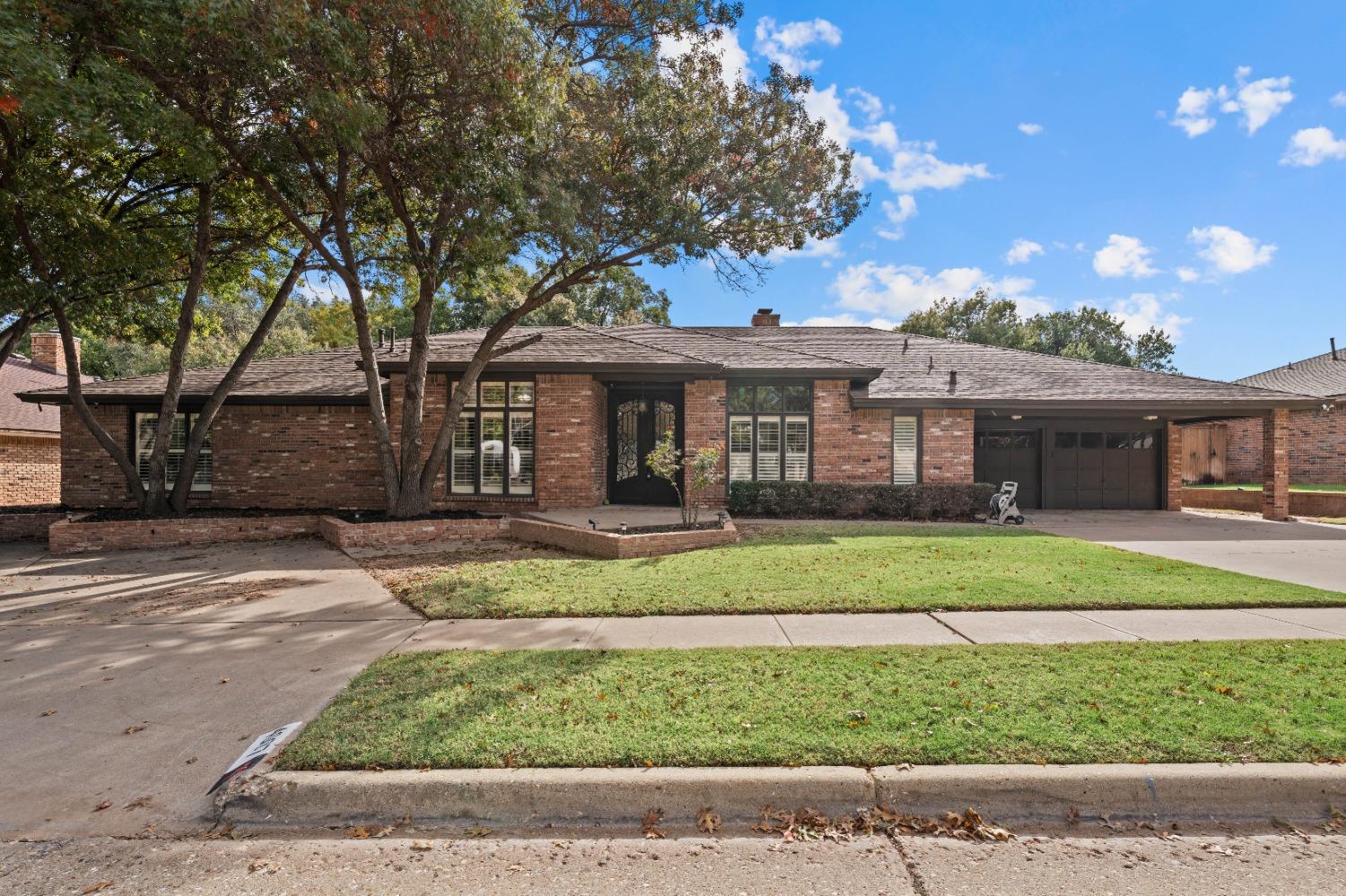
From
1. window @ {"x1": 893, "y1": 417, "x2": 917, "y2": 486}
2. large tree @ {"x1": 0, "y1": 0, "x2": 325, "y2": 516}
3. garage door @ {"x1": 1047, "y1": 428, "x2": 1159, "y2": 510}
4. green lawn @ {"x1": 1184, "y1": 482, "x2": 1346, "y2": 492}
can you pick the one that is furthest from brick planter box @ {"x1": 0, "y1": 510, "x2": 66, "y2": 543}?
green lawn @ {"x1": 1184, "y1": 482, "x2": 1346, "y2": 492}

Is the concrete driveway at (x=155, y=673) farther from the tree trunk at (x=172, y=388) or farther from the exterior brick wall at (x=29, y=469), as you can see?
the exterior brick wall at (x=29, y=469)

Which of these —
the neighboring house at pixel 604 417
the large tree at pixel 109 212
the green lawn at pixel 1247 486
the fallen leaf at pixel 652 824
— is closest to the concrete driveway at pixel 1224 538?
the neighboring house at pixel 604 417

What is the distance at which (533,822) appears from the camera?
9.13 ft

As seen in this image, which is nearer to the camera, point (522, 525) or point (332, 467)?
point (522, 525)

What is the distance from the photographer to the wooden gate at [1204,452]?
21.5m

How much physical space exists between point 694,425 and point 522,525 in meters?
5.05

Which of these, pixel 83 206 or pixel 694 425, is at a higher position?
pixel 83 206

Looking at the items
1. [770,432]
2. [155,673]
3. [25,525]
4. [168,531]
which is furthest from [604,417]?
[25,525]

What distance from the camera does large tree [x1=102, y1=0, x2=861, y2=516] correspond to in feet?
24.6

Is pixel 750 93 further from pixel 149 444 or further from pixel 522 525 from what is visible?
pixel 149 444

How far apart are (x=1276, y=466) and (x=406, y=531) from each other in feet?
63.6

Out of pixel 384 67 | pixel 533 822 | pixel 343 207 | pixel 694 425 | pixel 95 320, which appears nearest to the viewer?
pixel 533 822

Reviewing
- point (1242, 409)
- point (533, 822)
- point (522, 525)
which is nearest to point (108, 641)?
point (533, 822)

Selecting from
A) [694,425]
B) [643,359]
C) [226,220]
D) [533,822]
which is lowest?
[533,822]
